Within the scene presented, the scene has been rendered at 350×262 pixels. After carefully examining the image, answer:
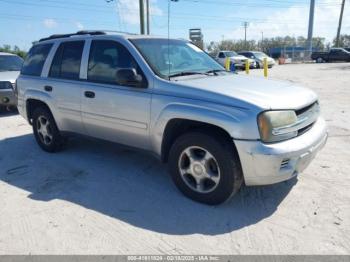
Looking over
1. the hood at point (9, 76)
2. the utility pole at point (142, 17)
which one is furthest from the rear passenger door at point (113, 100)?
the utility pole at point (142, 17)

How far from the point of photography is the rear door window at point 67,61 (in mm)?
4727

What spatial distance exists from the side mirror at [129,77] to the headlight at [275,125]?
1.50m

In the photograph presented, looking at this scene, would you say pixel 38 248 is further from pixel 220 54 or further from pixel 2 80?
pixel 220 54

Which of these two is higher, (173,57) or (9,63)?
→ (173,57)

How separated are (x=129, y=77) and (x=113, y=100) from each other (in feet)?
1.74

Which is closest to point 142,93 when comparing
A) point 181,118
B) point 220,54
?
point 181,118

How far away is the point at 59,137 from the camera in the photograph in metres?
5.36

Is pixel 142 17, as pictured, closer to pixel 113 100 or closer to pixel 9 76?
pixel 9 76

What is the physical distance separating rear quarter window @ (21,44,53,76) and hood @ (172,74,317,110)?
9.20 ft

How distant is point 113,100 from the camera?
4145 mm

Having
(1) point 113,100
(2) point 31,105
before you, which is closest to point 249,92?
(1) point 113,100

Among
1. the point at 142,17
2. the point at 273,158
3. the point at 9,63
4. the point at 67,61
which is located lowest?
the point at 273,158

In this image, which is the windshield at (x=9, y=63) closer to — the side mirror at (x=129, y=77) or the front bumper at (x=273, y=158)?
the side mirror at (x=129, y=77)

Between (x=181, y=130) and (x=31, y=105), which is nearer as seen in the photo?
(x=181, y=130)
